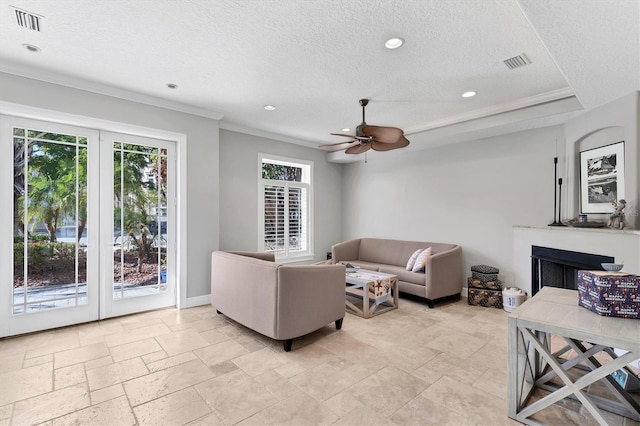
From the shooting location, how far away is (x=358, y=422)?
6.25 feet

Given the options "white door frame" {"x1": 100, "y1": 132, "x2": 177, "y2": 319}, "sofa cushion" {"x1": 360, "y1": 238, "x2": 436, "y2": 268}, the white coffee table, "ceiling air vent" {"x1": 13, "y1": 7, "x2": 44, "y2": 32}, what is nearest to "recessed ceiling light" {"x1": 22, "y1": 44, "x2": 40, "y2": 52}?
"ceiling air vent" {"x1": 13, "y1": 7, "x2": 44, "y2": 32}

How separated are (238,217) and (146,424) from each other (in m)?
3.56

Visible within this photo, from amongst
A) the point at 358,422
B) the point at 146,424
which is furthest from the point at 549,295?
the point at 146,424

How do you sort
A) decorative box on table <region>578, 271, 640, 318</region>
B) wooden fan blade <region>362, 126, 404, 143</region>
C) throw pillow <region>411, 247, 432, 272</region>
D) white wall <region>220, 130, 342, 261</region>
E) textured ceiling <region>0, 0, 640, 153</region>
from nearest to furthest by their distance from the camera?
1. decorative box on table <region>578, 271, 640, 318</region>
2. textured ceiling <region>0, 0, 640, 153</region>
3. wooden fan blade <region>362, 126, 404, 143</region>
4. throw pillow <region>411, 247, 432, 272</region>
5. white wall <region>220, 130, 342, 261</region>

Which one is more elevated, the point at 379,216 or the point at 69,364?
the point at 379,216

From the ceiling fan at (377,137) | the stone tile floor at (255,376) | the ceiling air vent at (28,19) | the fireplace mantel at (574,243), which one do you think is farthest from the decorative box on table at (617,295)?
the ceiling air vent at (28,19)

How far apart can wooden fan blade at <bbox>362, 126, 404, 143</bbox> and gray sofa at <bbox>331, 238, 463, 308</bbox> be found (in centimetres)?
187

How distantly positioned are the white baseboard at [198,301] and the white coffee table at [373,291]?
207cm

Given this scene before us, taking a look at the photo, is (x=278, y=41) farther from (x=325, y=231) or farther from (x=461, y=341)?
(x=325, y=231)

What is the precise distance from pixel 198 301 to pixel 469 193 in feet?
15.1

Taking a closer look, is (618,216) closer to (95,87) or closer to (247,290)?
(247,290)

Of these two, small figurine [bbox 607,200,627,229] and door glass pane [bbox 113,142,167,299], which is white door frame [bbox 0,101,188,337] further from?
small figurine [bbox 607,200,627,229]

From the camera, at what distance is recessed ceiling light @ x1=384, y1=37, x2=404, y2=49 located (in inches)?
97.0

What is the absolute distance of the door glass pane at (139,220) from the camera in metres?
3.84
